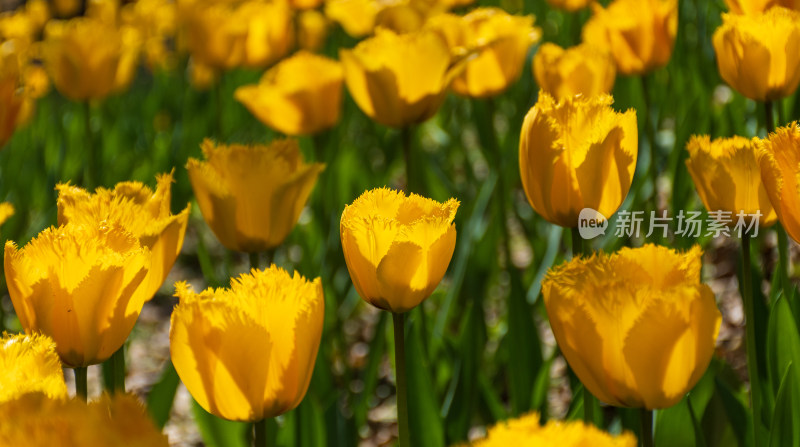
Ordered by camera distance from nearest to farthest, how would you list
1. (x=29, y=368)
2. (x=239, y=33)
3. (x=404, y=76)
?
(x=29, y=368)
(x=404, y=76)
(x=239, y=33)

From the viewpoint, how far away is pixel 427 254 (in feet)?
3.02

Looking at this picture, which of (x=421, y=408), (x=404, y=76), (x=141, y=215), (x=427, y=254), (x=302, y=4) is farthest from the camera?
(x=302, y=4)

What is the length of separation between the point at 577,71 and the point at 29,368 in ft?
3.67

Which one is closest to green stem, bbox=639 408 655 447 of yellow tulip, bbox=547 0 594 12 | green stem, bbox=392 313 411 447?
green stem, bbox=392 313 411 447

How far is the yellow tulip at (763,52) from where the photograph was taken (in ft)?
4.45

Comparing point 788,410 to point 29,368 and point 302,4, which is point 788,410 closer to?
point 29,368

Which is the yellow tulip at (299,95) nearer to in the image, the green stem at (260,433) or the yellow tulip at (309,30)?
the green stem at (260,433)

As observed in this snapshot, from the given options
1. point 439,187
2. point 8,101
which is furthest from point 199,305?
point 439,187

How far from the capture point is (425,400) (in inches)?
48.9

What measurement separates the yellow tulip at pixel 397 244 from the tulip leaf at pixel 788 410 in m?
0.44

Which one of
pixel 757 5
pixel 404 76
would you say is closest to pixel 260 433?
pixel 404 76

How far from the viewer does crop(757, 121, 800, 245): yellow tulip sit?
936 mm

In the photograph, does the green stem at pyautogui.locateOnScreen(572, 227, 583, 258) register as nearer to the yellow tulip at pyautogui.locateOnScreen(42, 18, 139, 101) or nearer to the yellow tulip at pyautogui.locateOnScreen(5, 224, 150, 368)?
the yellow tulip at pyautogui.locateOnScreen(5, 224, 150, 368)

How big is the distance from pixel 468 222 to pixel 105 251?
119 cm
